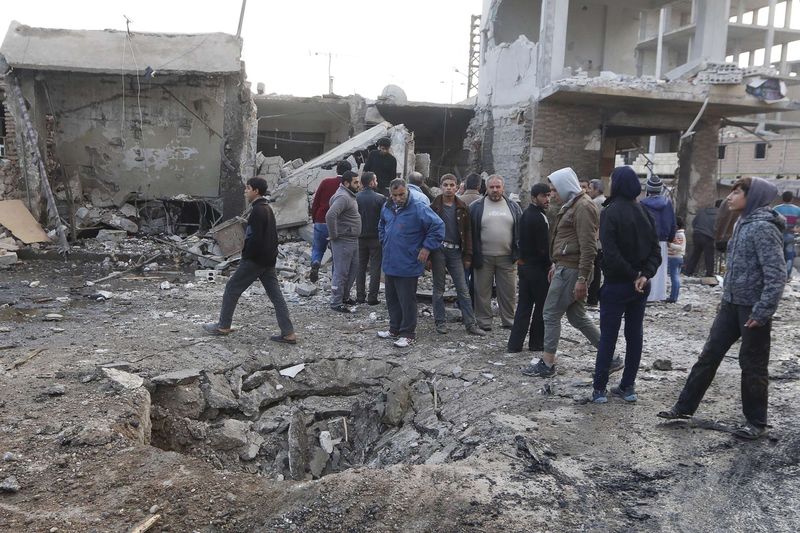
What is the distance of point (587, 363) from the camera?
5543 millimetres

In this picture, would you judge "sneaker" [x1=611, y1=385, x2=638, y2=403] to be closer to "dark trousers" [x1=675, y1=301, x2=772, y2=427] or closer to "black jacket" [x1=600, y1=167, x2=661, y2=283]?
"dark trousers" [x1=675, y1=301, x2=772, y2=427]

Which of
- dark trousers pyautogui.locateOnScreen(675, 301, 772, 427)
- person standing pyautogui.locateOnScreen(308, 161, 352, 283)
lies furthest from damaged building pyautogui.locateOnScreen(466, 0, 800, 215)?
dark trousers pyautogui.locateOnScreen(675, 301, 772, 427)

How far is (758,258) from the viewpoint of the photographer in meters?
3.61

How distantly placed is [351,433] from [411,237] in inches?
79.3

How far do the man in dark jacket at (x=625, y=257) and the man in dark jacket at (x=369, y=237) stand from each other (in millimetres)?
3761

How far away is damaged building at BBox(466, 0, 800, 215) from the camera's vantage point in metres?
12.2

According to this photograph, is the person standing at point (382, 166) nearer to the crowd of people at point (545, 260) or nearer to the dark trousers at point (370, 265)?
the crowd of people at point (545, 260)

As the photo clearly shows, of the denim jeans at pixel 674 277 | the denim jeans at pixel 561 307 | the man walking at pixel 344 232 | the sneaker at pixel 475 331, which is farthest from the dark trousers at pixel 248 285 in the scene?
the denim jeans at pixel 674 277

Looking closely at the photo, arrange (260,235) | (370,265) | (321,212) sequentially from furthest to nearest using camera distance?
1. (321,212)
2. (370,265)
3. (260,235)

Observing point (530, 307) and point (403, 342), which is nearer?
point (530, 307)

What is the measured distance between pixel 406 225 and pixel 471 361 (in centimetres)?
150

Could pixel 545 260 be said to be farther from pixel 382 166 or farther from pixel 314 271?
pixel 314 271

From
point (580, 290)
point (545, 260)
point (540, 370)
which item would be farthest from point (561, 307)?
point (545, 260)

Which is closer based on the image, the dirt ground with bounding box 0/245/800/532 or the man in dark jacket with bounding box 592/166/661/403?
the dirt ground with bounding box 0/245/800/532
